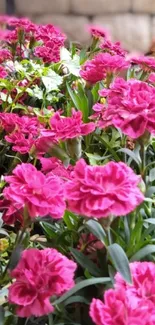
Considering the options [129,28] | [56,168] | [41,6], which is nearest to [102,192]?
[56,168]

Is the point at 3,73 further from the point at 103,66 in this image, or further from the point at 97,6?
Result: the point at 97,6

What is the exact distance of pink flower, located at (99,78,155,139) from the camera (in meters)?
0.71

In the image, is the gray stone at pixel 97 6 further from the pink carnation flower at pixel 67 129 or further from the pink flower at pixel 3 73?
the pink carnation flower at pixel 67 129

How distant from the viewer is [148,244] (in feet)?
2.39

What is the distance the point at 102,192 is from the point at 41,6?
8.84 ft

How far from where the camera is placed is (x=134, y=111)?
72 centimetres

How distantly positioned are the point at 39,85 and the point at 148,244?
723 mm

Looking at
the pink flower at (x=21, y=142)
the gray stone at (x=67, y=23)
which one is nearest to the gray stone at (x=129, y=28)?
the gray stone at (x=67, y=23)

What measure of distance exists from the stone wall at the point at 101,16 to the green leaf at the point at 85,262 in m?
2.47

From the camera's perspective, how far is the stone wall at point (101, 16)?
3.12m

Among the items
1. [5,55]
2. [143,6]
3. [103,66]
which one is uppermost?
[103,66]

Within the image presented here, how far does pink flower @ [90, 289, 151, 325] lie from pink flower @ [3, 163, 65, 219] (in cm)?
13

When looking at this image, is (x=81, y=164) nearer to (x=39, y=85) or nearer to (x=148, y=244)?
(x=148, y=244)

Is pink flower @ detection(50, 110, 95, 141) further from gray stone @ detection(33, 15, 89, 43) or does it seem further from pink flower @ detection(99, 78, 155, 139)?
gray stone @ detection(33, 15, 89, 43)
